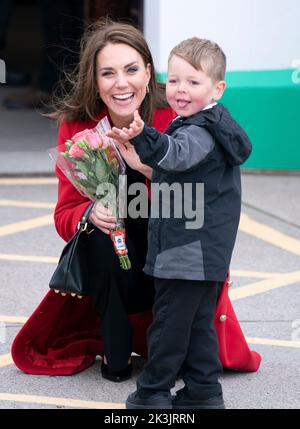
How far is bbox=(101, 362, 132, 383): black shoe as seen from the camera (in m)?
3.99

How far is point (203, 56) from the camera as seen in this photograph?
3.41 m

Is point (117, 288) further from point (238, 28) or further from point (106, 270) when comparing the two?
point (238, 28)

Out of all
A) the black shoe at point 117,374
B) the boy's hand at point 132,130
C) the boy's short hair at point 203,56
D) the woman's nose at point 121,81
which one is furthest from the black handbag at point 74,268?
the boy's short hair at point 203,56

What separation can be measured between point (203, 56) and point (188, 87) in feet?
0.37

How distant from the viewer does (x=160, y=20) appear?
750 centimetres

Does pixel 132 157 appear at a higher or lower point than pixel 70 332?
higher

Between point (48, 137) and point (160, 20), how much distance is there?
210 cm

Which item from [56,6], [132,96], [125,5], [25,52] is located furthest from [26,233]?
[25,52]

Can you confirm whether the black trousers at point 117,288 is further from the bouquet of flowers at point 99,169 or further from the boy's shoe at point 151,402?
the boy's shoe at point 151,402

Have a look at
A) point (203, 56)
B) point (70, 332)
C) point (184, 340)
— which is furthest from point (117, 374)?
point (203, 56)

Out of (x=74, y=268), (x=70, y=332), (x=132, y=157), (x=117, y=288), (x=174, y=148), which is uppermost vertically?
(x=174, y=148)

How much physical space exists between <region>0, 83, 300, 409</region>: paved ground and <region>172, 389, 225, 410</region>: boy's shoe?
0.64 feet

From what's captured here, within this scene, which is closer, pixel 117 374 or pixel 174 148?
pixel 174 148

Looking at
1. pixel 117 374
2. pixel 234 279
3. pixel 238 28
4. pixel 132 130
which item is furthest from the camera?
pixel 238 28
